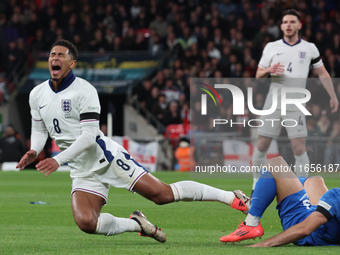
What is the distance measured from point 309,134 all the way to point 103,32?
1347cm

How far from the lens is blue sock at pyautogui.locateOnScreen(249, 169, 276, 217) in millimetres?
4844

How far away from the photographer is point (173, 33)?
19.5 m

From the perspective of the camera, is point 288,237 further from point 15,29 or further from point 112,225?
point 15,29

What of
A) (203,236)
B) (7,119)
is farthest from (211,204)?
(7,119)

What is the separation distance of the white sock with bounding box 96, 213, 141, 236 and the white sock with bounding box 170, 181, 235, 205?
1.63 ft

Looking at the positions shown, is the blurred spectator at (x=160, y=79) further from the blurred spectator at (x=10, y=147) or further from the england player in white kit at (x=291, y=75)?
the england player in white kit at (x=291, y=75)

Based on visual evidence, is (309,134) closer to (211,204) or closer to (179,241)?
(211,204)

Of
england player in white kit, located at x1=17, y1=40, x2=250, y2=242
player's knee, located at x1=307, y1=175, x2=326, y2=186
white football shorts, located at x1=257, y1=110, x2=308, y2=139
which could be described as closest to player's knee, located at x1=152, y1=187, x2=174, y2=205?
england player in white kit, located at x1=17, y1=40, x2=250, y2=242

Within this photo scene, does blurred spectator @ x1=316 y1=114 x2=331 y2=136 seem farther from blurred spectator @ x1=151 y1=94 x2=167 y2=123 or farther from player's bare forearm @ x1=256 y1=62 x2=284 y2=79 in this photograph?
blurred spectator @ x1=151 y1=94 x2=167 y2=123

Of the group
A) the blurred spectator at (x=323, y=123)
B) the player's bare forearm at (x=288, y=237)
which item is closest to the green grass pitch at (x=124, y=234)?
the player's bare forearm at (x=288, y=237)

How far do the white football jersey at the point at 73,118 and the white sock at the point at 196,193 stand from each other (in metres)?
0.71

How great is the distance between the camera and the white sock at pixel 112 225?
520cm

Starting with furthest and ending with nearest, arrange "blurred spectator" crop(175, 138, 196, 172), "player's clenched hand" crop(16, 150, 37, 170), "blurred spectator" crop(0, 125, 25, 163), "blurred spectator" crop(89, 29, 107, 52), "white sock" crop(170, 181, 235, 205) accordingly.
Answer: "blurred spectator" crop(89, 29, 107, 52), "blurred spectator" crop(0, 125, 25, 163), "blurred spectator" crop(175, 138, 196, 172), "white sock" crop(170, 181, 235, 205), "player's clenched hand" crop(16, 150, 37, 170)

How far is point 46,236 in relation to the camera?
19.0ft
